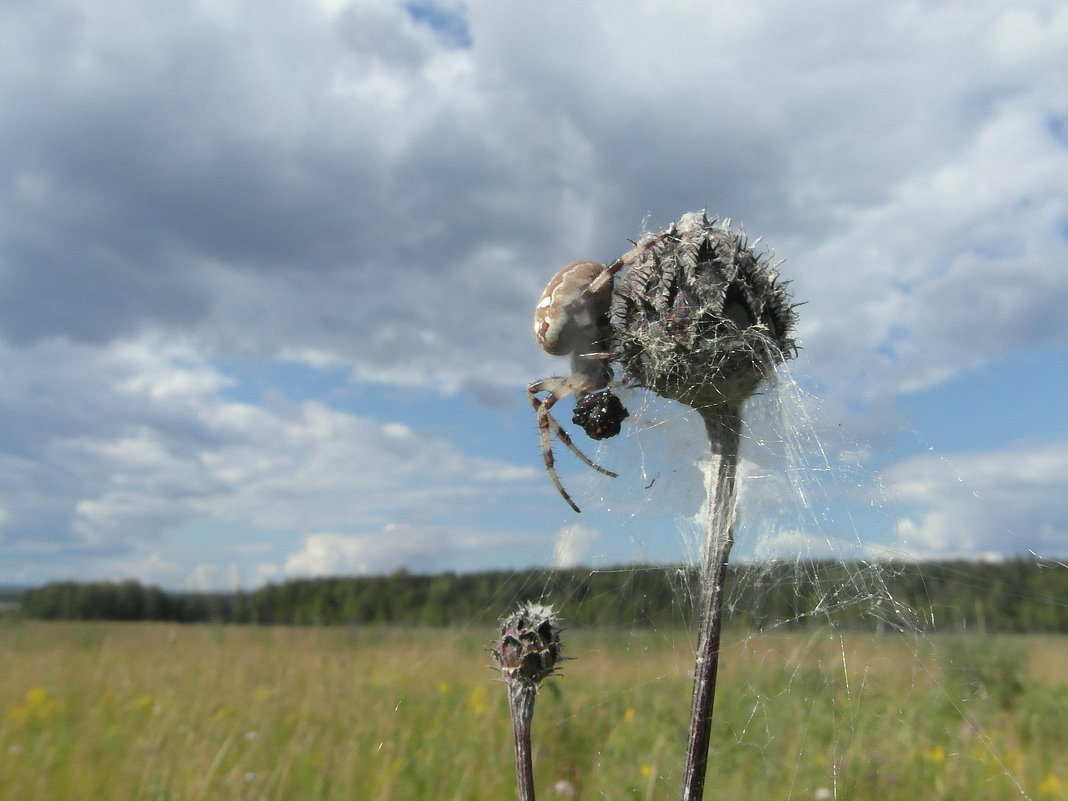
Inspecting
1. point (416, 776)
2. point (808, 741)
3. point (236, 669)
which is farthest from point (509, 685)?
point (236, 669)

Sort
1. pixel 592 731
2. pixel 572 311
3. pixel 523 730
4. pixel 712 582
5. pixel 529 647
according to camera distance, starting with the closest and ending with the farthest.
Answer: pixel 712 582 → pixel 523 730 → pixel 529 647 → pixel 572 311 → pixel 592 731

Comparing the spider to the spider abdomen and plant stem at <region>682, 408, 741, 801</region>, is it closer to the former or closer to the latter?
the spider abdomen

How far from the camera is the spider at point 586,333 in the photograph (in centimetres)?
223

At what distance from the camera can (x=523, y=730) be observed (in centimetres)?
190

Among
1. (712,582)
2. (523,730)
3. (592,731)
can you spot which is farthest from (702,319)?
(592,731)

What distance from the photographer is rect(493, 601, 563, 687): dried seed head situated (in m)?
2.00

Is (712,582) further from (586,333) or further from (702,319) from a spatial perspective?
(586,333)

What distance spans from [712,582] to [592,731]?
19.5 feet

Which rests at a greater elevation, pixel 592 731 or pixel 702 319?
pixel 702 319

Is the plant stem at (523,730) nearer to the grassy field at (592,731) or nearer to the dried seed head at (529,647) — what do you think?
the dried seed head at (529,647)

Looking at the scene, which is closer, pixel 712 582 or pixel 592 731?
pixel 712 582

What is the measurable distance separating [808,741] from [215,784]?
5.08 meters

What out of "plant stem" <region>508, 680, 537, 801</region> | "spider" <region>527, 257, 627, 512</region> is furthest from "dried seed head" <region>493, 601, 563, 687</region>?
"spider" <region>527, 257, 627, 512</region>

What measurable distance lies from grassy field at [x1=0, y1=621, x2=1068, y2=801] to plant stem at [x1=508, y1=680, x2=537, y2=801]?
0.23 m
